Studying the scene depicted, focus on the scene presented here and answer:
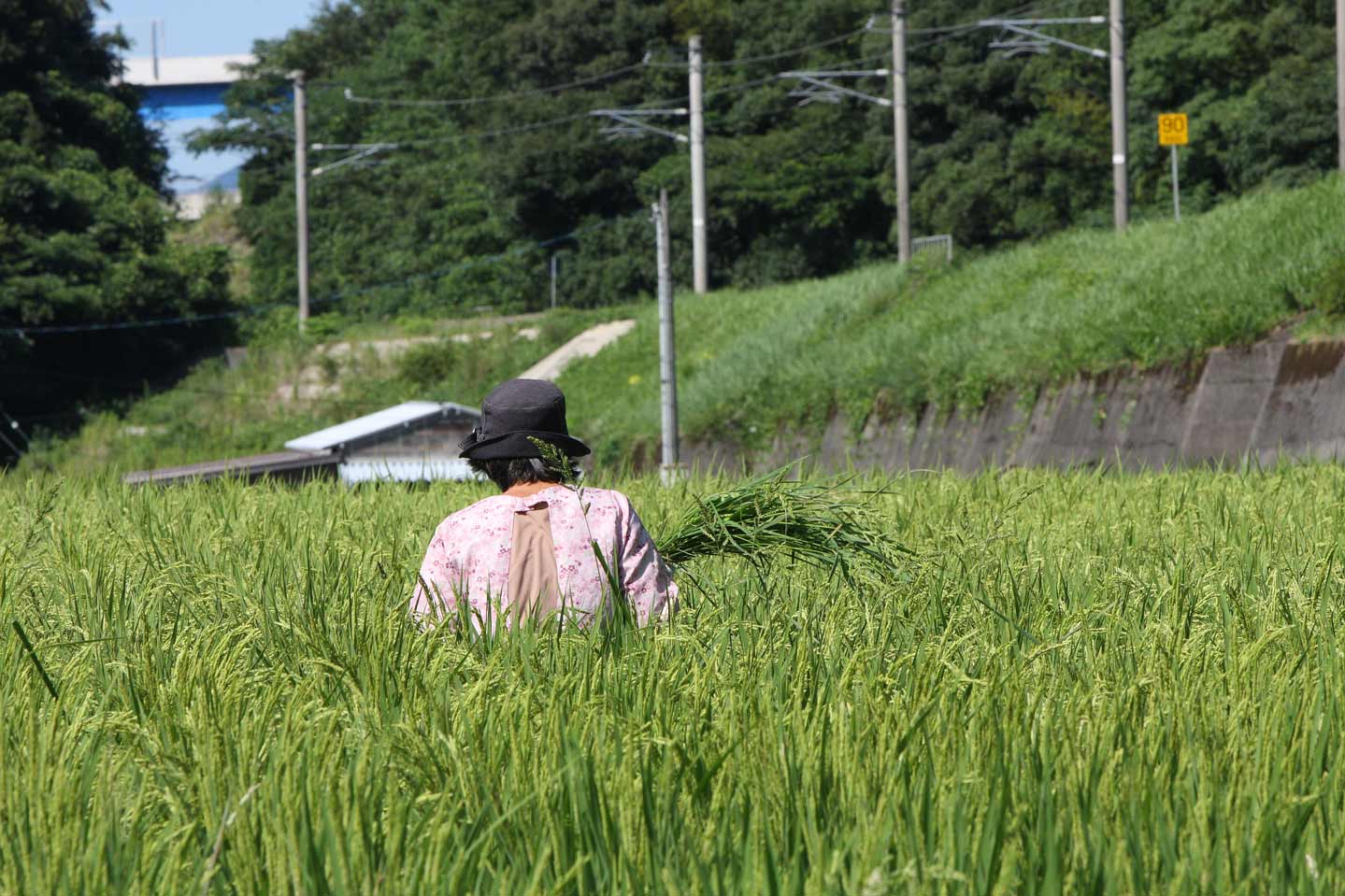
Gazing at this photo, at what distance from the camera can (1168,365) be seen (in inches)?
615

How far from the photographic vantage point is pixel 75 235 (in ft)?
130

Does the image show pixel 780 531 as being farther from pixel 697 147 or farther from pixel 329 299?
pixel 329 299

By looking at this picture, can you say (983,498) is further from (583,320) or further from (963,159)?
(963,159)

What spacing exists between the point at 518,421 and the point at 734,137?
47528mm

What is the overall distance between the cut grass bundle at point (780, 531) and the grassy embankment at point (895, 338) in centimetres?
532

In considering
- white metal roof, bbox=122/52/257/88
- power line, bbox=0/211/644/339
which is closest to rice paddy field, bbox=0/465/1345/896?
power line, bbox=0/211/644/339

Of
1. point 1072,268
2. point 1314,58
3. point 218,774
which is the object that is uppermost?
point 1314,58

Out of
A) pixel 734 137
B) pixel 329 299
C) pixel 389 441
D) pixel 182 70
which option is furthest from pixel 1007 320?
pixel 182 70

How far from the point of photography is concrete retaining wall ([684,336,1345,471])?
44.9ft

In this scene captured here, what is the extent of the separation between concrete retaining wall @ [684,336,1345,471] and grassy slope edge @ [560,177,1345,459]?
0.76 ft

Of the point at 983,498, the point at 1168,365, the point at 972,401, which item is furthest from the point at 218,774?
the point at 972,401

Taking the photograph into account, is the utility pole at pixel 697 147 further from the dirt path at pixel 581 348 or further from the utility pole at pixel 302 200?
the utility pole at pixel 302 200

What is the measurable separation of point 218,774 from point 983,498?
15.1ft

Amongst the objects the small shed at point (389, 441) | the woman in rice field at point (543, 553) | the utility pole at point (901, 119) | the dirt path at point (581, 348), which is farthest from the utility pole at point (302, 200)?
the woman in rice field at point (543, 553)
